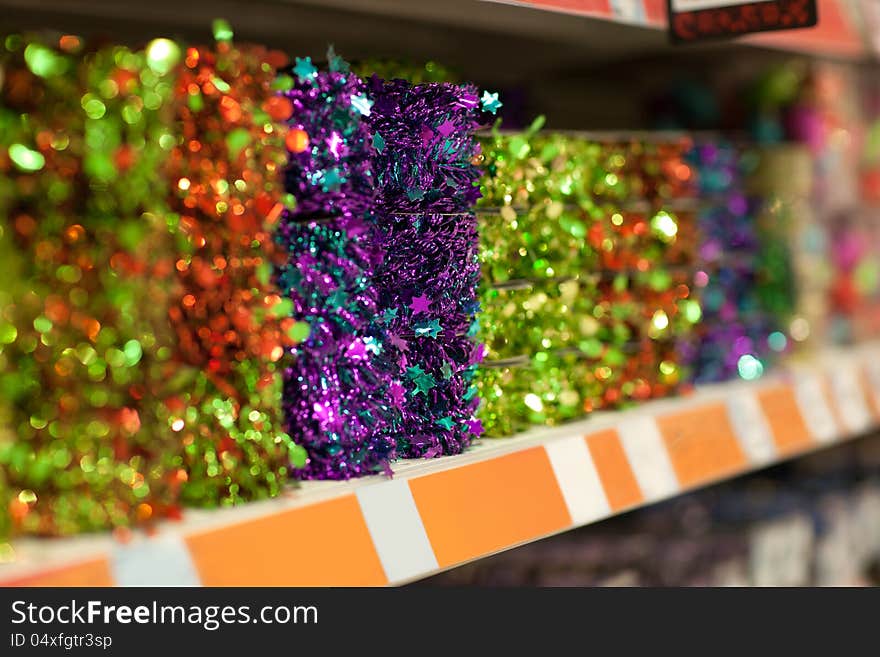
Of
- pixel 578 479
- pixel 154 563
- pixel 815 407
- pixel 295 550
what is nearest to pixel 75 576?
pixel 154 563

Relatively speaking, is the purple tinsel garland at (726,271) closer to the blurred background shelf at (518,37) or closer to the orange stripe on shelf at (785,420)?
the orange stripe on shelf at (785,420)

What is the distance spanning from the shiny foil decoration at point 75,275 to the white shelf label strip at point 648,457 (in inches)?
26.4

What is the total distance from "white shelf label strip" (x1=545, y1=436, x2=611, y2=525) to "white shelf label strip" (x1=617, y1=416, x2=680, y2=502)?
0.08 m

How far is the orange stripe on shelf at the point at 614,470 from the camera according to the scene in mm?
1159

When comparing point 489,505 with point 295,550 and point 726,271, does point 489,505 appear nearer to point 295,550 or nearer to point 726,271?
point 295,550

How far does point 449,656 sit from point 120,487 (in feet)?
1.00

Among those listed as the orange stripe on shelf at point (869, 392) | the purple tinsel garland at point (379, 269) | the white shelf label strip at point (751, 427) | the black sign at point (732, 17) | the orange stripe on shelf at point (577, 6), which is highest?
the orange stripe on shelf at point (577, 6)

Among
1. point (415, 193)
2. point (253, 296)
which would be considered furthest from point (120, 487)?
point (415, 193)

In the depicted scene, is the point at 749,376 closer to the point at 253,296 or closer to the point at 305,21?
the point at 305,21

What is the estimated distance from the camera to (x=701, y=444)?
1.34m

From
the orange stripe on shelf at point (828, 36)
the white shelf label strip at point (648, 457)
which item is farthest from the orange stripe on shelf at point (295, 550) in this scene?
the orange stripe on shelf at point (828, 36)

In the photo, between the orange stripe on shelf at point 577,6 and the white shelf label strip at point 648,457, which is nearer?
the orange stripe on shelf at point 577,6

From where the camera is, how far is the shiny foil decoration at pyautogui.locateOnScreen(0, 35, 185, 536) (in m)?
0.68

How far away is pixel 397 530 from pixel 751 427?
0.77 meters
